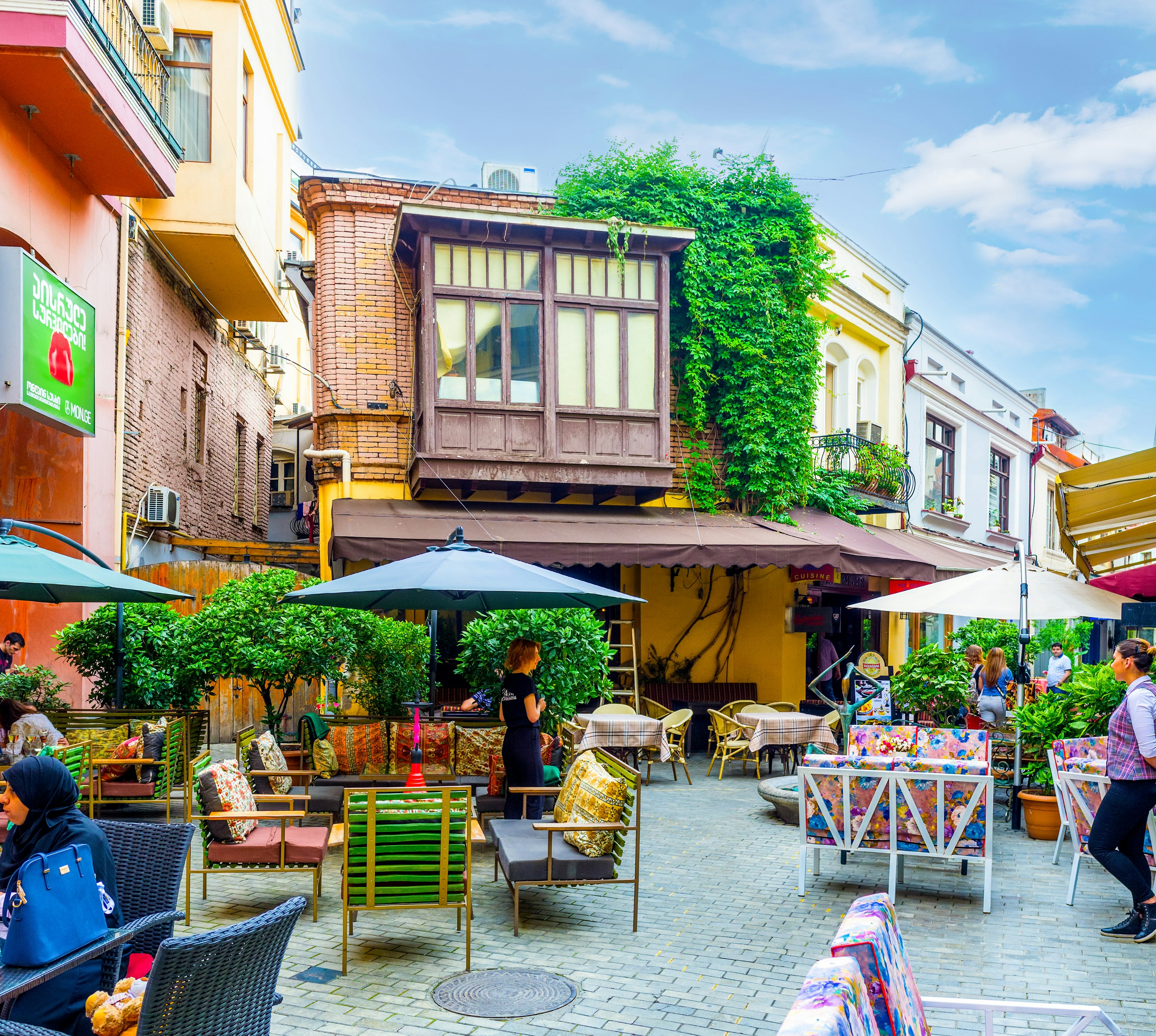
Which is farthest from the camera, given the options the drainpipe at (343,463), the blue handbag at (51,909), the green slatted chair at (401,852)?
the drainpipe at (343,463)

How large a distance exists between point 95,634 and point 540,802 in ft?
16.0

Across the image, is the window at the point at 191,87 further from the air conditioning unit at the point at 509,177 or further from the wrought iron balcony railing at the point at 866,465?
the wrought iron balcony railing at the point at 866,465

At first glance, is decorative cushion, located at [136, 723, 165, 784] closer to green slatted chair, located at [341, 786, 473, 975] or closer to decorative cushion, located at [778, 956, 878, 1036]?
green slatted chair, located at [341, 786, 473, 975]

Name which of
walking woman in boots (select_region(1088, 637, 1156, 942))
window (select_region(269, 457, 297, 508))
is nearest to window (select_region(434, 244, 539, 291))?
walking woman in boots (select_region(1088, 637, 1156, 942))

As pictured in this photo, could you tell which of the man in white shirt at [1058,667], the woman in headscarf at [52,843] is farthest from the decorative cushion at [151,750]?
the man in white shirt at [1058,667]

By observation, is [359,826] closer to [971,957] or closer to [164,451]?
[971,957]

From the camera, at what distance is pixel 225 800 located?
6062 millimetres

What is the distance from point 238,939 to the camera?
2.93 metres

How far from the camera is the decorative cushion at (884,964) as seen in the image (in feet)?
8.14

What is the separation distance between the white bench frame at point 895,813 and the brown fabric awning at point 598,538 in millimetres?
6704

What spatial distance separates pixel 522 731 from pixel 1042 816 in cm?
492

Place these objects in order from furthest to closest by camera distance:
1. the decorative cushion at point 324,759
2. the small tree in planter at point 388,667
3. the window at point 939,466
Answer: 1. the window at point 939,466
2. the small tree in planter at point 388,667
3. the decorative cushion at point 324,759

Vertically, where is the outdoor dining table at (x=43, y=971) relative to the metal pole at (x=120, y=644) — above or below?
below

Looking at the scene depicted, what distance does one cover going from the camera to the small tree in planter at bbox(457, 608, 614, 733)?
31.4 ft
